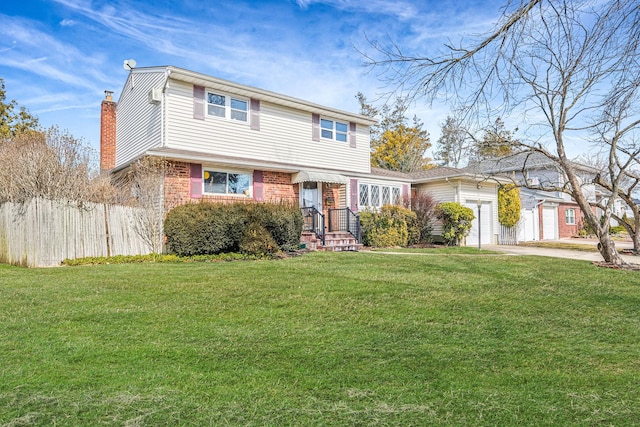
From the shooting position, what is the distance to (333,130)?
18172mm

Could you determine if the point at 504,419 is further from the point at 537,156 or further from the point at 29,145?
the point at 537,156

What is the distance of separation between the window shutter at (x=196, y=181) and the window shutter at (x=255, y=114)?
3.24 m

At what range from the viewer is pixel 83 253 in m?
10.4

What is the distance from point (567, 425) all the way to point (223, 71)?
15.2 m

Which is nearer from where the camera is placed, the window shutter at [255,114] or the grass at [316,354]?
the grass at [316,354]

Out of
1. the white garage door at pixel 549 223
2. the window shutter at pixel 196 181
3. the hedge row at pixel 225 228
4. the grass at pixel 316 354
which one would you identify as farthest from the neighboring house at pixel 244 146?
the white garage door at pixel 549 223

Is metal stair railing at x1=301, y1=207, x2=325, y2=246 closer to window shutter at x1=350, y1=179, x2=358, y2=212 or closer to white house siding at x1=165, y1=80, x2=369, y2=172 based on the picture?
window shutter at x1=350, y1=179, x2=358, y2=212

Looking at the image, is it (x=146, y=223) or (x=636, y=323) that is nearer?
(x=636, y=323)

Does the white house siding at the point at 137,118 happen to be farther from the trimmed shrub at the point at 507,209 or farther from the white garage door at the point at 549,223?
the white garage door at the point at 549,223

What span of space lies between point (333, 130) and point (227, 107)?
510 cm

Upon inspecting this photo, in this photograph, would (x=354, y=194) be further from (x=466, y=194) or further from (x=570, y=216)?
(x=570, y=216)

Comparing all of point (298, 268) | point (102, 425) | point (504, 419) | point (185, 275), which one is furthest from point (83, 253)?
point (504, 419)

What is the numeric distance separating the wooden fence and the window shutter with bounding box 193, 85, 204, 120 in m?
4.41

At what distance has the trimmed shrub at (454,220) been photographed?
18.2 m
